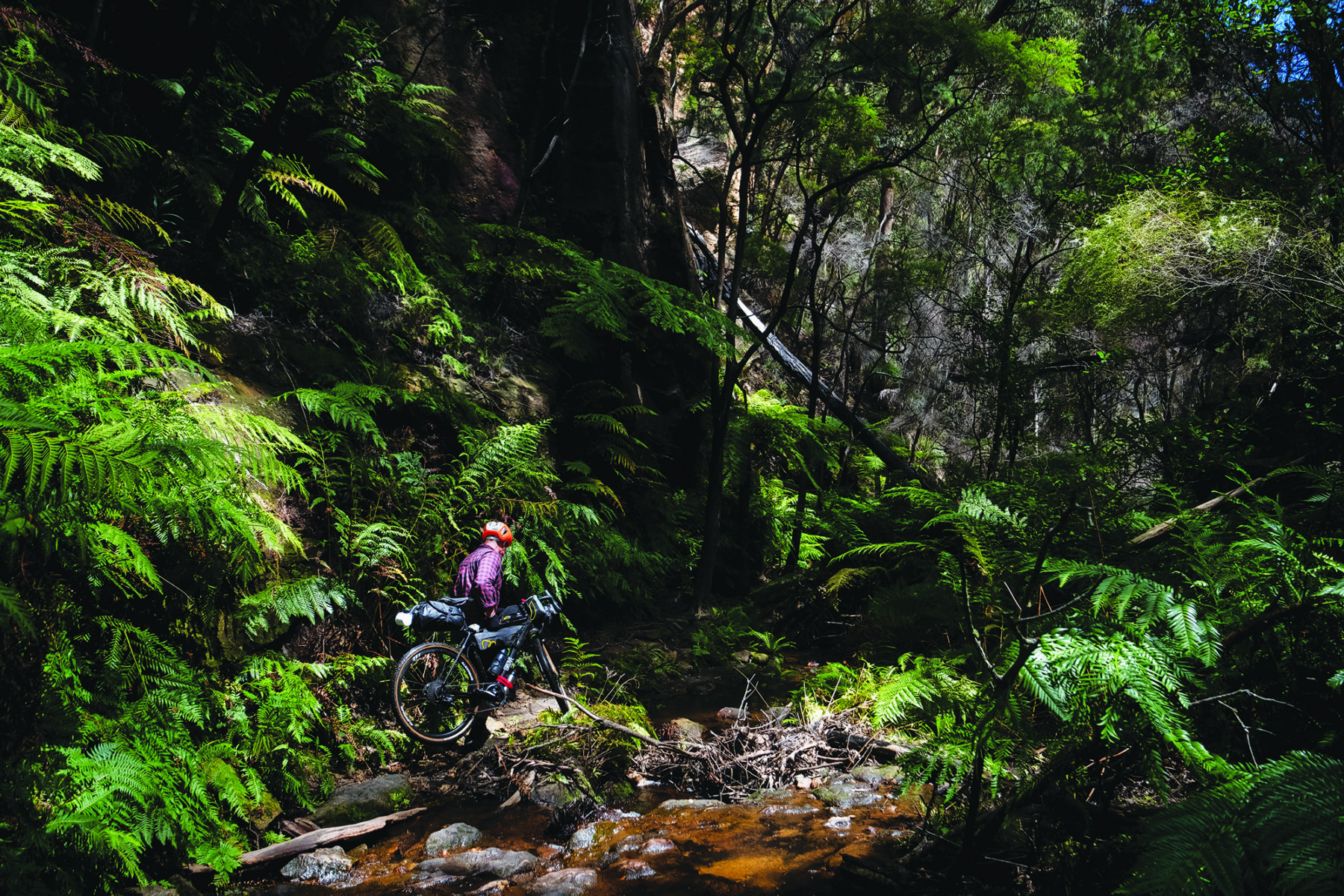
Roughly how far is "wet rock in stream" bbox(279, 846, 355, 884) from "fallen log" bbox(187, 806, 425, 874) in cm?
4

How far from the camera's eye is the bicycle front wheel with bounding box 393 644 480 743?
12.9ft

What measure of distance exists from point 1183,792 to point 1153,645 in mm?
1110

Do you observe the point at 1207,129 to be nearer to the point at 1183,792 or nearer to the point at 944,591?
the point at 944,591

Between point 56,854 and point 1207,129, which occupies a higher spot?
point 1207,129

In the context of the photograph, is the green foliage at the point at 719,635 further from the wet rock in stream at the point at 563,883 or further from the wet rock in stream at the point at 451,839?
the wet rock in stream at the point at 563,883

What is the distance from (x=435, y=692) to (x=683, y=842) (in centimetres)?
191

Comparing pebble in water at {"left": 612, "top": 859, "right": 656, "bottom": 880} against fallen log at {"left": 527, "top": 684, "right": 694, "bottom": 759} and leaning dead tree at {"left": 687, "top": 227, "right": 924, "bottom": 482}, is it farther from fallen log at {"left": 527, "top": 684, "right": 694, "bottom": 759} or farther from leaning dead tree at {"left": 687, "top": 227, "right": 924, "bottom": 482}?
leaning dead tree at {"left": 687, "top": 227, "right": 924, "bottom": 482}

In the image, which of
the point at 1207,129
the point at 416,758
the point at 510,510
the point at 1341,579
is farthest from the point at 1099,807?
the point at 1207,129

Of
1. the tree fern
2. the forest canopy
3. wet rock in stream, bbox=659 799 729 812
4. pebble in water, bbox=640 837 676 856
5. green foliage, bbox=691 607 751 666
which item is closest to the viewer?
the forest canopy

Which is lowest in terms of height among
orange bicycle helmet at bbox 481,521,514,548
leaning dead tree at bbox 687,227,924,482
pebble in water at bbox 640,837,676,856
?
pebble in water at bbox 640,837,676,856

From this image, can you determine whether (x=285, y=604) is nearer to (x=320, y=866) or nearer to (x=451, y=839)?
(x=320, y=866)

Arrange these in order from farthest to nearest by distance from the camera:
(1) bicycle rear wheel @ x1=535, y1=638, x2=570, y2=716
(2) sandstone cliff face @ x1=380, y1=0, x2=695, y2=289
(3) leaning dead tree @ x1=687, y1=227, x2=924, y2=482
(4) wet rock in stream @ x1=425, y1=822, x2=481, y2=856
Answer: (3) leaning dead tree @ x1=687, y1=227, x2=924, y2=482 < (2) sandstone cliff face @ x1=380, y1=0, x2=695, y2=289 < (1) bicycle rear wheel @ x1=535, y1=638, x2=570, y2=716 < (4) wet rock in stream @ x1=425, y1=822, x2=481, y2=856

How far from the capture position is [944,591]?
4.54 meters

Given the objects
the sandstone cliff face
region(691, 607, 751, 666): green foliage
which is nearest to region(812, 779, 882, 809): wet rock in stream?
region(691, 607, 751, 666): green foliage
